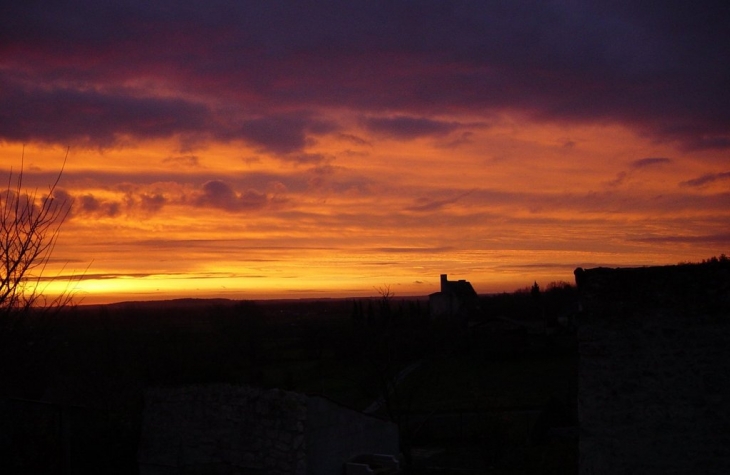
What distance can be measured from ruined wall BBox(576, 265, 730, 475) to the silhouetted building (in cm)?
5796

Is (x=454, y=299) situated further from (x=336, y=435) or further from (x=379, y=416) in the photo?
(x=336, y=435)

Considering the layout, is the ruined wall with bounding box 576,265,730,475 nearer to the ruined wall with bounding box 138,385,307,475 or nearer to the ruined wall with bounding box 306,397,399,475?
the ruined wall with bounding box 306,397,399,475

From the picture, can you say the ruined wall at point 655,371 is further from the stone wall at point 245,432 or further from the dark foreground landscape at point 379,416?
the stone wall at point 245,432

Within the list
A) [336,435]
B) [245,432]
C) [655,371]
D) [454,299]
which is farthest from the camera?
[454,299]

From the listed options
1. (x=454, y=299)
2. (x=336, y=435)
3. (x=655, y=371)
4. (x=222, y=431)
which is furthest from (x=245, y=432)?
(x=454, y=299)

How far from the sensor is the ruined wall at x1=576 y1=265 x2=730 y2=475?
8.69 meters

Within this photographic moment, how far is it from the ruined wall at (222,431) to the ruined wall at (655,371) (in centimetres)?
592

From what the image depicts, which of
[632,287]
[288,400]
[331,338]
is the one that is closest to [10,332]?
[288,400]

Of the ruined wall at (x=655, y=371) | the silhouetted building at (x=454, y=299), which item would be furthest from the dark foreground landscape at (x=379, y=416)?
the silhouetted building at (x=454, y=299)

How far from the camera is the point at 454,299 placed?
70.0 metres

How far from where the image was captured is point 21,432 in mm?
12250

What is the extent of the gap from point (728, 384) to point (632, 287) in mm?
1730

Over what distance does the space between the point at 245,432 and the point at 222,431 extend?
637 mm

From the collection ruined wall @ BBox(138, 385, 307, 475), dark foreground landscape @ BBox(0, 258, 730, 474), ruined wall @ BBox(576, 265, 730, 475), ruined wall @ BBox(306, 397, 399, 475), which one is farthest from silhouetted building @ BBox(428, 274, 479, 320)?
ruined wall @ BBox(576, 265, 730, 475)
